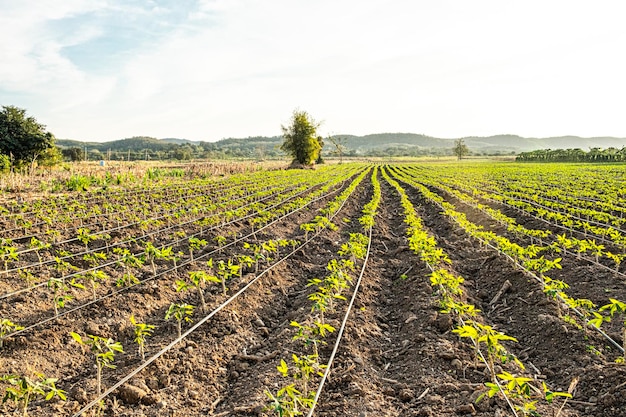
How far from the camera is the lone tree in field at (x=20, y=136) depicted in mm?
24125

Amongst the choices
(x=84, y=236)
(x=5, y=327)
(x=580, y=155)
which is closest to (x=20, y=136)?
(x=84, y=236)

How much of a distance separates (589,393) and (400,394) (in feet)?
5.73

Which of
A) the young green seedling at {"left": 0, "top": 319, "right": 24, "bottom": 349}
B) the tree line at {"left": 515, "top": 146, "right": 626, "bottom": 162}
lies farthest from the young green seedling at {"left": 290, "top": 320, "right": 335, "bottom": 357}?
the tree line at {"left": 515, "top": 146, "right": 626, "bottom": 162}

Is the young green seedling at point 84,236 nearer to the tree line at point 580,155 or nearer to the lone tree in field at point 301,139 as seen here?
the lone tree in field at point 301,139

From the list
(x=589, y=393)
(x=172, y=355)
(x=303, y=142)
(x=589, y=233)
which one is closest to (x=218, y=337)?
(x=172, y=355)

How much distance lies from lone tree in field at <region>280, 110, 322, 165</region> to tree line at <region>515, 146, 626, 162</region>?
1398 inches

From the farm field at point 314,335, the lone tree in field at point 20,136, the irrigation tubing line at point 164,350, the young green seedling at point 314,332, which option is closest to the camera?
the irrigation tubing line at point 164,350

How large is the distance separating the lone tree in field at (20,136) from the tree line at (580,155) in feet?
189

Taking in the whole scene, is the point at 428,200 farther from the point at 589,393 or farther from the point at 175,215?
the point at 589,393

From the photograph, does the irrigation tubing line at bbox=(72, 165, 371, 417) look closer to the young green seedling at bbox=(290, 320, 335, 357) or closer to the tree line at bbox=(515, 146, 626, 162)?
the young green seedling at bbox=(290, 320, 335, 357)

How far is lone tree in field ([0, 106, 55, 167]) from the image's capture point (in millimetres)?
24125

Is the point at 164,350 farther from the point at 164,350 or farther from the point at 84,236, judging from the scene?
the point at 84,236

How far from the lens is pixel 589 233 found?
10945 mm

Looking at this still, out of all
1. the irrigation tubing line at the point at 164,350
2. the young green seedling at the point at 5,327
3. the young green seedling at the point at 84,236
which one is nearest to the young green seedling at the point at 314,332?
the irrigation tubing line at the point at 164,350
